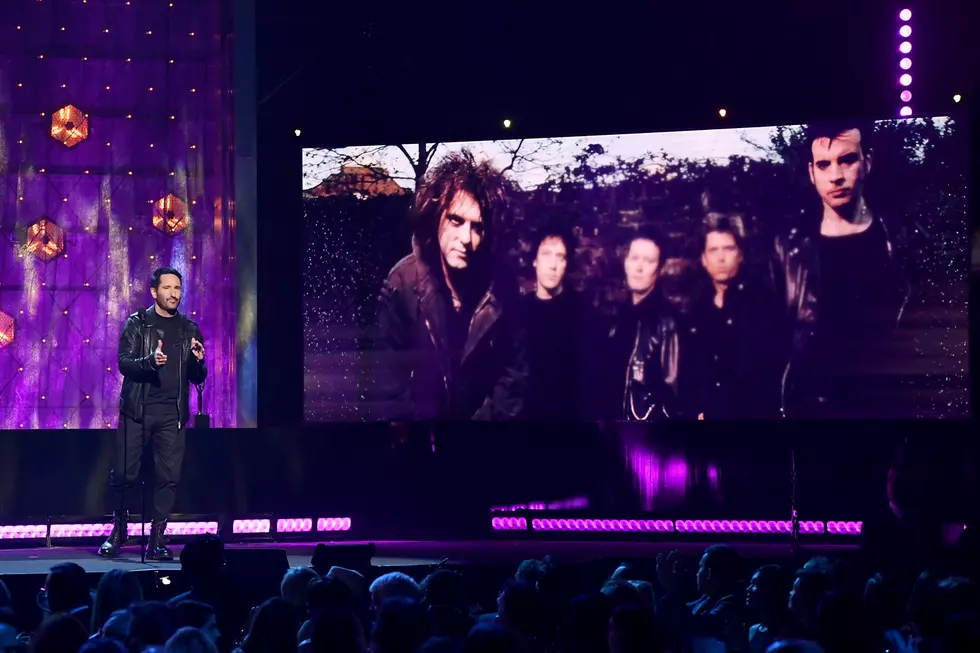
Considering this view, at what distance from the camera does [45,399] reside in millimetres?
11195

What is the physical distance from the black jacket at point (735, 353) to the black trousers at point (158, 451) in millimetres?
4177

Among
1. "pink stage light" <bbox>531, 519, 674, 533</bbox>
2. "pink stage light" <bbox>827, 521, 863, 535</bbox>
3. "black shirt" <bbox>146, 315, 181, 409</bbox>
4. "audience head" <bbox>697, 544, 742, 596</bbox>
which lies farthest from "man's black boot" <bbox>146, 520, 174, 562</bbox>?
"pink stage light" <bbox>827, 521, 863, 535</bbox>

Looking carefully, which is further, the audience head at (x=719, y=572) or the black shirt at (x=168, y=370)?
the black shirt at (x=168, y=370)

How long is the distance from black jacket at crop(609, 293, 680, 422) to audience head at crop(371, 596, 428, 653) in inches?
277

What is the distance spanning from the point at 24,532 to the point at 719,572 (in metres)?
6.40

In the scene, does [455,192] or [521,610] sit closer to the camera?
[521,610]

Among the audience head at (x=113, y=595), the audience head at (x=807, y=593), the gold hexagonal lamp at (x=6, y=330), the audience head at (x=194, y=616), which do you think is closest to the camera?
the audience head at (x=194, y=616)

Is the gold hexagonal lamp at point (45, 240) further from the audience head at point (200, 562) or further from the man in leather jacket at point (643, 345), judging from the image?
the audience head at point (200, 562)

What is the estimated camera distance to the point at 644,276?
1081 centimetres

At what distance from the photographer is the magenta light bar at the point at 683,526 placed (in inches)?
404

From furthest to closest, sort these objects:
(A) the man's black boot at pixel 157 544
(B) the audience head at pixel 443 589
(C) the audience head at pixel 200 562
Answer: (A) the man's black boot at pixel 157 544 → (C) the audience head at pixel 200 562 → (B) the audience head at pixel 443 589

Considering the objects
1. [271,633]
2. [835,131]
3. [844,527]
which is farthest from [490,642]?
[835,131]

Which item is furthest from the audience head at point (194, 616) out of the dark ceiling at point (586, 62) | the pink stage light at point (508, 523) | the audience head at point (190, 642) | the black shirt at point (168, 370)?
the dark ceiling at point (586, 62)

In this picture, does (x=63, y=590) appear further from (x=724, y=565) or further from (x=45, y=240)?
(x=45, y=240)
